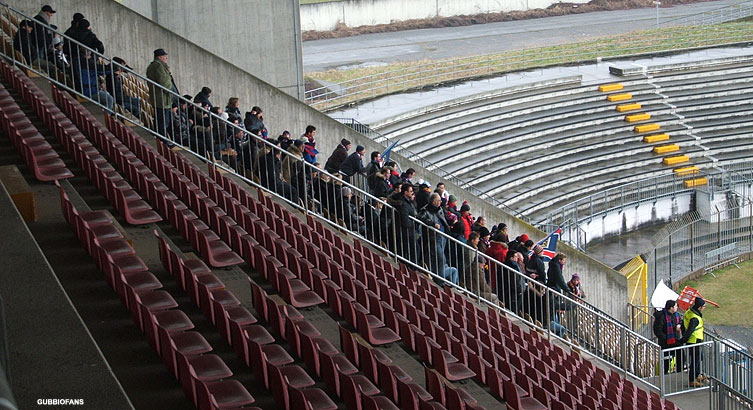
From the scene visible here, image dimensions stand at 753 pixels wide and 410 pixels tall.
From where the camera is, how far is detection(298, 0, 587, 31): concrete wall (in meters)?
36.9

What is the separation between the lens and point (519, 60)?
29.1m

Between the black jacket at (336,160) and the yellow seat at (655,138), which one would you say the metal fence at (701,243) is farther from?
the black jacket at (336,160)

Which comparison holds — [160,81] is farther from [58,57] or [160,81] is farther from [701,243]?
[701,243]

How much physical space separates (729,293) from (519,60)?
11426 mm

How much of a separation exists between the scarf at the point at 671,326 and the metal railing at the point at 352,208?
291 millimetres

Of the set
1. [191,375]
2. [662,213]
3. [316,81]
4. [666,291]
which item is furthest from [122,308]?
[316,81]

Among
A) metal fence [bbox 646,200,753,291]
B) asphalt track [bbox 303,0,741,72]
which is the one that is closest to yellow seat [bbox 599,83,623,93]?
metal fence [bbox 646,200,753,291]

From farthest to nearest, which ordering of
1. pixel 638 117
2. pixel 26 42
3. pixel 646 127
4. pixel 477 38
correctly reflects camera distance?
pixel 477 38 < pixel 638 117 < pixel 646 127 < pixel 26 42

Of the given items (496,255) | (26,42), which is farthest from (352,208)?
(26,42)

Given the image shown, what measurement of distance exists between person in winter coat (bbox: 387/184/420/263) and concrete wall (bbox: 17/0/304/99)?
7.82m

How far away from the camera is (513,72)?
27969 millimetres

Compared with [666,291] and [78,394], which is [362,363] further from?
[666,291]

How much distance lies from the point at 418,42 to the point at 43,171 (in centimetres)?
2633

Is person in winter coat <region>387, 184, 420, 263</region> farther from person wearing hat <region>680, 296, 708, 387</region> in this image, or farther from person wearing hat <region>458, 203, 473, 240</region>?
person wearing hat <region>680, 296, 708, 387</region>
